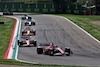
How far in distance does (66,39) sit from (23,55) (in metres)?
7.70

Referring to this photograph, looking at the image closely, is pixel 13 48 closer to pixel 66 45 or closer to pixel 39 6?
pixel 66 45

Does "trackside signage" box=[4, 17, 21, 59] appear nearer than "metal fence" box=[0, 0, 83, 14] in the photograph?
Yes

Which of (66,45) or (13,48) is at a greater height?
(13,48)

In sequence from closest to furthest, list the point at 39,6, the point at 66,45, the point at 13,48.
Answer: the point at 13,48, the point at 66,45, the point at 39,6

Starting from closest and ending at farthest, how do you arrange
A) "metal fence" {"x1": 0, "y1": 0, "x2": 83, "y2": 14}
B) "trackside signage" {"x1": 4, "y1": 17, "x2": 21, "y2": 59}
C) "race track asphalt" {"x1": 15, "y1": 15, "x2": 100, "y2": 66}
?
"race track asphalt" {"x1": 15, "y1": 15, "x2": 100, "y2": 66}, "trackside signage" {"x1": 4, "y1": 17, "x2": 21, "y2": 59}, "metal fence" {"x1": 0, "y1": 0, "x2": 83, "y2": 14}

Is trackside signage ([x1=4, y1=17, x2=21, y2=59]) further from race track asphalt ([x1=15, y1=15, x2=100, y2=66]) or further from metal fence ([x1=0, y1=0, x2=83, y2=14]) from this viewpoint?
metal fence ([x1=0, y1=0, x2=83, y2=14])

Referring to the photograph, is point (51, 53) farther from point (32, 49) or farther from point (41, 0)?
point (41, 0)

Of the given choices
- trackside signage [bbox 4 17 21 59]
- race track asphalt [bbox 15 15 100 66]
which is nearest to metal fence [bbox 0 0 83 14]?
race track asphalt [bbox 15 15 100 66]

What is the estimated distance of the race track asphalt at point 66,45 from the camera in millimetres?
16828

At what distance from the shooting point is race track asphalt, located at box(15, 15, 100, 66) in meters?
16.8

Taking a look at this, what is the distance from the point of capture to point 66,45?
22.8 metres

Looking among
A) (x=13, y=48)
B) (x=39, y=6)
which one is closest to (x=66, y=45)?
(x=13, y=48)

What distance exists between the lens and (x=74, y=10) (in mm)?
52688

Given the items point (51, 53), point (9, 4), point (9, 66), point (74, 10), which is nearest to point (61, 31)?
point (51, 53)
